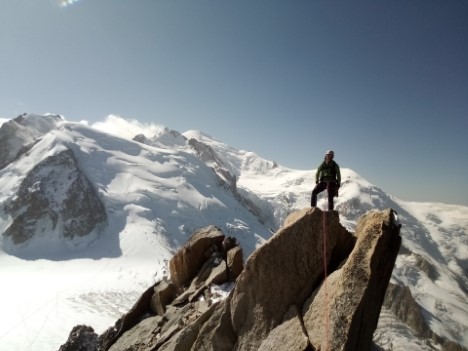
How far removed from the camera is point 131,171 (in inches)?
4606

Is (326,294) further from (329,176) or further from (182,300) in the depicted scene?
(182,300)

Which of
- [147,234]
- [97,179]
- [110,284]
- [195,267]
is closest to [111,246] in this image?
[147,234]

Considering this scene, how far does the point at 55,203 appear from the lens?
95812mm

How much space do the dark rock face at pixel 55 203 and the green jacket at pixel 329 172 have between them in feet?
287

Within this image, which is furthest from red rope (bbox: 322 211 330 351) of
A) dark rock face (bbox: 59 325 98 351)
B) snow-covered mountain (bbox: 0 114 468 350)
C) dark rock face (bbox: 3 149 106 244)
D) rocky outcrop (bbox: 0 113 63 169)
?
rocky outcrop (bbox: 0 113 63 169)

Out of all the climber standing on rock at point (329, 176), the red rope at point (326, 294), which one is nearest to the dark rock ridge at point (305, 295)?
the red rope at point (326, 294)

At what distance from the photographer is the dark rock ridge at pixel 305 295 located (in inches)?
338

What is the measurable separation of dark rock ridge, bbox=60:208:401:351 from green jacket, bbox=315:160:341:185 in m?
1.63

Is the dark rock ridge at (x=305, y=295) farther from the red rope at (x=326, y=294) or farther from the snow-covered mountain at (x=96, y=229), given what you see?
the snow-covered mountain at (x=96, y=229)

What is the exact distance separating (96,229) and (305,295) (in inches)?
3557

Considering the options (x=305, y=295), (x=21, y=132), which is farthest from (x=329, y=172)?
(x=21, y=132)

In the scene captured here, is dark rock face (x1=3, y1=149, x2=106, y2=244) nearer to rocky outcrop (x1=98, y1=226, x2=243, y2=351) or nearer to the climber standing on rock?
rocky outcrop (x1=98, y1=226, x2=243, y2=351)

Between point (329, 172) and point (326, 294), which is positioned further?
point (329, 172)

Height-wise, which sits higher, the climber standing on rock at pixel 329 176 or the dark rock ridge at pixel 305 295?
the climber standing on rock at pixel 329 176
